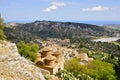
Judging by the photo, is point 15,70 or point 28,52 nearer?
point 15,70

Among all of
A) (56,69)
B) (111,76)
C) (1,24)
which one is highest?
(1,24)

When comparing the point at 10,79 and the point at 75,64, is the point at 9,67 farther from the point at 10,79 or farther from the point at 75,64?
the point at 75,64

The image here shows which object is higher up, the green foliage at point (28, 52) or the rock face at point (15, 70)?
the rock face at point (15, 70)

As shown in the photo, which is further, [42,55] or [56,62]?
[42,55]

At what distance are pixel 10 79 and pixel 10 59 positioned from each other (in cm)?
286

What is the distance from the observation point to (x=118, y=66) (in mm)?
38969

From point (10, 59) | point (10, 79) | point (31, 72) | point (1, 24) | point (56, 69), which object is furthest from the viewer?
point (1, 24)

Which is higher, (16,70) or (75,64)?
(16,70)

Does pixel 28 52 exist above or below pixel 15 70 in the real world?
below

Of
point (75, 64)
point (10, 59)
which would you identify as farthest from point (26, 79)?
point (75, 64)

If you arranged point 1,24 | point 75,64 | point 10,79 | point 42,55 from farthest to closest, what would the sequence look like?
point 75,64 → point 1,24 → point 42,55 → point 10,79

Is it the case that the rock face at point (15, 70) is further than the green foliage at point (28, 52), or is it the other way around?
the green foliage at point (28, 52)

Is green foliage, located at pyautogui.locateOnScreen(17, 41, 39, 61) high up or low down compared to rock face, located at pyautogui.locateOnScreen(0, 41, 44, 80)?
down

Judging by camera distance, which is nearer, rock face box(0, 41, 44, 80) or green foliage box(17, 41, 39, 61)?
rock face box(0, 41, 44, 80)
